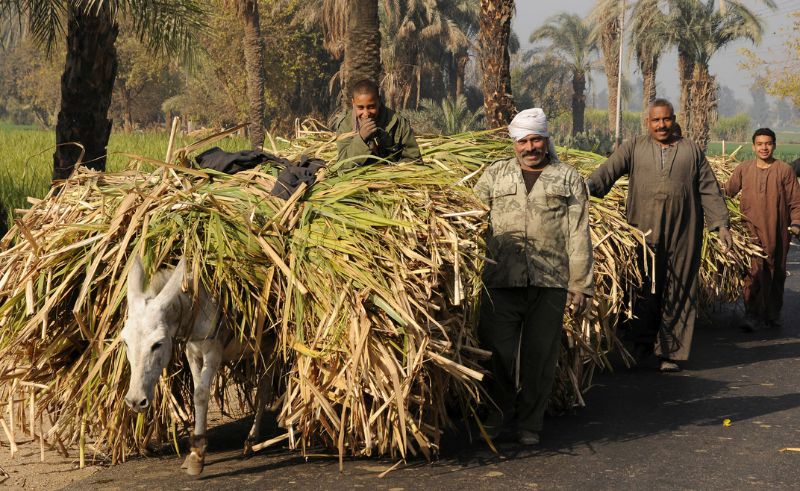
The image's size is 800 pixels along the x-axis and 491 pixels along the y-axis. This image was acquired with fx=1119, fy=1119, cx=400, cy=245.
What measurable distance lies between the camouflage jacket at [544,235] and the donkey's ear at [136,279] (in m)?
2.11

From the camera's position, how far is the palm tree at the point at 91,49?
46.8 feet

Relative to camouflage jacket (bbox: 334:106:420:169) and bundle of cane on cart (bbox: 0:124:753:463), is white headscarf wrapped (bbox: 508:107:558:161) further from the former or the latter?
camouflage jacket (bbox: 334:106:420:169)

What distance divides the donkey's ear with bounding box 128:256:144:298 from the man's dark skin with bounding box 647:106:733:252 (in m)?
4.88

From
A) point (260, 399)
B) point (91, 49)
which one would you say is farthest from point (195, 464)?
point (91, 49)

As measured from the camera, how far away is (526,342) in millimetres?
6652

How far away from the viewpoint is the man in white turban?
21.5 feet

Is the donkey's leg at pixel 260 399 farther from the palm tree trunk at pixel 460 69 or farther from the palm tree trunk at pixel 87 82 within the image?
the palm tree trunk at pixel 460 69

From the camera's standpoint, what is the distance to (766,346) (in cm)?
1018

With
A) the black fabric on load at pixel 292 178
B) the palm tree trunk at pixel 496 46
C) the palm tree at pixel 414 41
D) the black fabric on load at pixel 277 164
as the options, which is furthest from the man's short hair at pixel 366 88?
the palm tree at pixel 414 41

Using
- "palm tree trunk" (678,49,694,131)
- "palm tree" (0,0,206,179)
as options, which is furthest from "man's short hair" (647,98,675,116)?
"palm tree trunk" (678,49,694,131)

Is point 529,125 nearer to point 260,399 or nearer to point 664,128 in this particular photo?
point 260,399

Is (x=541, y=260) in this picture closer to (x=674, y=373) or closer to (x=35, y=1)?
(x=674, y=373)

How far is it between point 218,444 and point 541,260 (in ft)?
7.23

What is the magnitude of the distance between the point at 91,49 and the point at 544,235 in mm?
9484
